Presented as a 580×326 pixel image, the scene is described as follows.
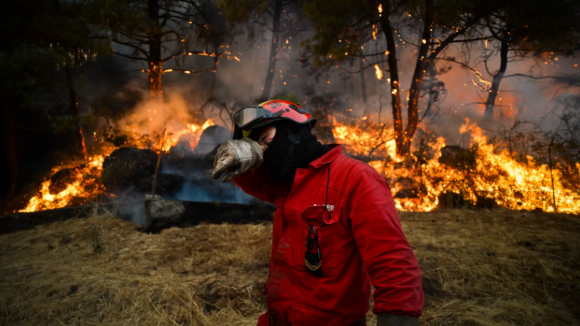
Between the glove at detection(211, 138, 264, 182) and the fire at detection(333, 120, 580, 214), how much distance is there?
19.1 ft

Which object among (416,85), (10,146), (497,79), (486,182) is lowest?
(486,182)


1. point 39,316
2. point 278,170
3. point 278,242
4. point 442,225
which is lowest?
point 39,316

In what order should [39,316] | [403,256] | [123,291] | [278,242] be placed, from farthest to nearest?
[123,291]
[39,316]
[278,242]
[403,256]

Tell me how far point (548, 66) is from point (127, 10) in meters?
21.4

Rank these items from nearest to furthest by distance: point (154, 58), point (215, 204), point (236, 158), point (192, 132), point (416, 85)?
point (236, 158) < point (215, 204) < point (416, 85) < point (154, 58) < point (192, 132)

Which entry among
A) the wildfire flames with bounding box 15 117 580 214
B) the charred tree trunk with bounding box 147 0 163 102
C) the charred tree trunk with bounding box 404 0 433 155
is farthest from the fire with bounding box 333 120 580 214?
the charred tree trunk with bounding box 147 0 163 102

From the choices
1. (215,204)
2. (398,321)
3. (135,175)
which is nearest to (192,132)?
(135,175)

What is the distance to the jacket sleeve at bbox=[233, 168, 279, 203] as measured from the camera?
214 centimetres

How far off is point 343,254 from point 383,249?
244mm

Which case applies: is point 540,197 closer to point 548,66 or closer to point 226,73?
point 548,66

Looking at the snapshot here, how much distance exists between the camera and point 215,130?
17.4 m

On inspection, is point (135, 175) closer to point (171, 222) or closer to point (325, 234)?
point (171, 222)

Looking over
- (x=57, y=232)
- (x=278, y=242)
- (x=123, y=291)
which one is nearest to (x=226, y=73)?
(x=57, y=232)

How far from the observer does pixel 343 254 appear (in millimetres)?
1536
